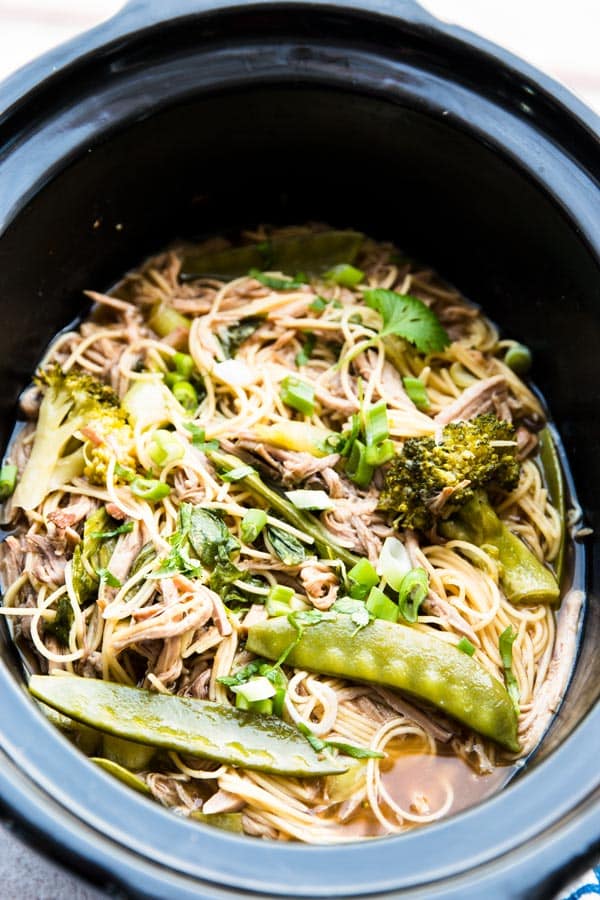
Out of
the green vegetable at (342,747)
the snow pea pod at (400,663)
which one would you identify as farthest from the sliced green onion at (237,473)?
the green vegetable at (342,747)

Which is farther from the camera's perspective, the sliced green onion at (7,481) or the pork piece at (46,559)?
the sliced green onion at (7,481)

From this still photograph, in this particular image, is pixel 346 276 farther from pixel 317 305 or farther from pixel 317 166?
pixel 317 166

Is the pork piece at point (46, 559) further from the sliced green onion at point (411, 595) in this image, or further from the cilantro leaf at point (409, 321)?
the cilantro leaf at point (409, 321)

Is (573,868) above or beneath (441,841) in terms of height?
above

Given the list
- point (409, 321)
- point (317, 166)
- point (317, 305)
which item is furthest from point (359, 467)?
point (317, 166)

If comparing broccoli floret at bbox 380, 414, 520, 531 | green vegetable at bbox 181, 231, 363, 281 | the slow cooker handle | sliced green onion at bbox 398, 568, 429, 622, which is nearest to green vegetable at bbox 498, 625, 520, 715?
sliced green onion at bbox 398, 568, 429, 622

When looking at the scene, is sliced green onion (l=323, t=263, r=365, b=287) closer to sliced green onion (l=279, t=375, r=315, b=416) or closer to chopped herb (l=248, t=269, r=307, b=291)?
chopped herb (l=248, t=269, r=307, b=291)

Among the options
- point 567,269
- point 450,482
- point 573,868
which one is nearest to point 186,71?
point 567,269

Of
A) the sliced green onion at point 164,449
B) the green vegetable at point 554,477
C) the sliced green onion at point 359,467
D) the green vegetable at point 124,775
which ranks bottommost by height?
the green vegetable at point 124,775

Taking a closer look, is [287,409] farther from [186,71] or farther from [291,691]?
[186,71]
